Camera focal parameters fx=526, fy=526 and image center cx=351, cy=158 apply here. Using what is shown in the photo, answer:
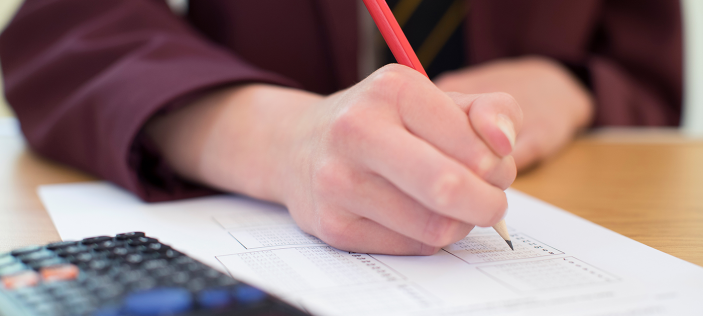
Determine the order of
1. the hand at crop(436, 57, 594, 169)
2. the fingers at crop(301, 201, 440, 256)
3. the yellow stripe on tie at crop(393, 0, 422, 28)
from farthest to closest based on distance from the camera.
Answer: the yellow stripe on tie at crop(393, 0, 422, 28) < the hand at crop(436, 57, 594, 169) < the fingers at crop(301, 201, 440, 256)

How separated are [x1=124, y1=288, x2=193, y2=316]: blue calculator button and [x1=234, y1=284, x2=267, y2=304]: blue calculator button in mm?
17

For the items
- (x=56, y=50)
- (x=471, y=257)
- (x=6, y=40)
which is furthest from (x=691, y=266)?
(x=6, y=40)

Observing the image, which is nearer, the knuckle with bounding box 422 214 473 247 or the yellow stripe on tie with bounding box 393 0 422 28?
the knuckle with bounding box 422 214 473 247

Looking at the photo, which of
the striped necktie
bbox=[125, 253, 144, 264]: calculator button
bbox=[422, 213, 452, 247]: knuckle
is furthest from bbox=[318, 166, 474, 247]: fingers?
the striped necktie

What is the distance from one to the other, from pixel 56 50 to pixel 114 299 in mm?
428

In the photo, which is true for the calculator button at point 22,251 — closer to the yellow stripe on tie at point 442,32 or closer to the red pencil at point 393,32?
the red pencil at point 393,32

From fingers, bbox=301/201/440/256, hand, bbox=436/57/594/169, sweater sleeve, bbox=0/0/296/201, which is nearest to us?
fingers, bbox=301/201/440/256

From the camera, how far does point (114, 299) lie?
0.19 metres

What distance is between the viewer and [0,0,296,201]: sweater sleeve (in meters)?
0.44

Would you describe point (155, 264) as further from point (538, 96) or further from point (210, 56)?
point (538, 96)

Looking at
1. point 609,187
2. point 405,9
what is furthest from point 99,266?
point 405,9

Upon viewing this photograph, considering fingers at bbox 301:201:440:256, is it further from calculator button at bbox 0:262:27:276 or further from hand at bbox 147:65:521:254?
calculator button at bbox 0:262:27:276

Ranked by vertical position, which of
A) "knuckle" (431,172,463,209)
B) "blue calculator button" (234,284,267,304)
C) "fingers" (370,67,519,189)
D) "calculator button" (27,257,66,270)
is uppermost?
"fingers" (370,67,519,189)

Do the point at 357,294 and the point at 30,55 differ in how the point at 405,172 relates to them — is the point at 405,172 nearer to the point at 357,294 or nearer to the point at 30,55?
the point at 357,294
